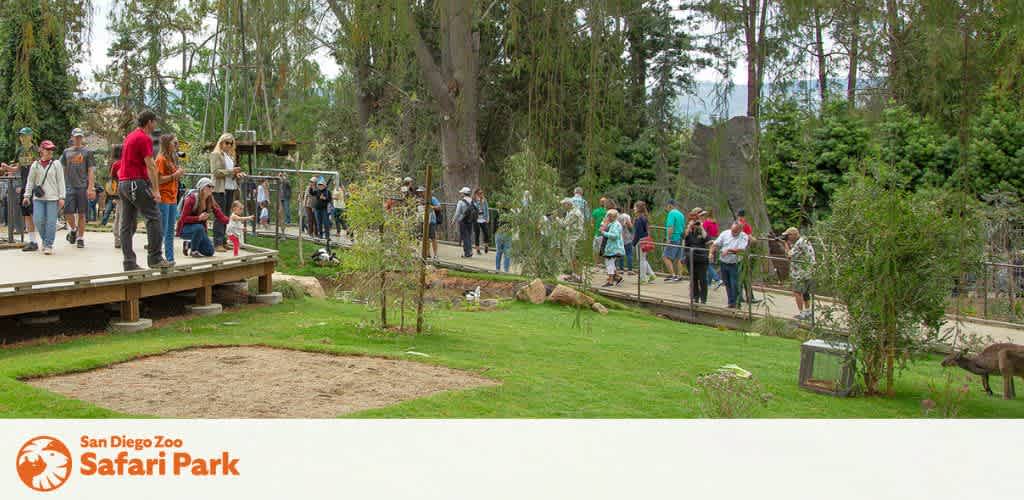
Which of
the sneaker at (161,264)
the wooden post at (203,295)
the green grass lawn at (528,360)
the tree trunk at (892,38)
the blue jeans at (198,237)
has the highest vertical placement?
the tree trunk at (892,38)

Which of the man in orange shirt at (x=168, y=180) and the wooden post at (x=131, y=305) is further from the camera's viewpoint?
the man in orange shirt at (x=168, y=180)

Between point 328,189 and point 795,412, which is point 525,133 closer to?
point 795,412

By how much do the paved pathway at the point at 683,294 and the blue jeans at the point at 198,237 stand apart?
16.0 ft

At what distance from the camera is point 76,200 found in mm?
12859

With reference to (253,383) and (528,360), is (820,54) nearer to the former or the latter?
(253,383)

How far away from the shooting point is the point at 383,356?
985 cm

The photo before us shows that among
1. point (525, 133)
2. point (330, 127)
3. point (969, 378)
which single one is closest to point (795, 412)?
point (969, 378)

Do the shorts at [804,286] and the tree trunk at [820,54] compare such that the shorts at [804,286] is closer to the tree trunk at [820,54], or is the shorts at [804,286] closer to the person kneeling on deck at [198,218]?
the tree trunk at [820,54]

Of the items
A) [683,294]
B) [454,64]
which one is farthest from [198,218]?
[683,294]

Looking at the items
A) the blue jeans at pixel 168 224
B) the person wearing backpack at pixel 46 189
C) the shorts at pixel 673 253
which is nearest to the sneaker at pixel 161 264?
the blue jeans at pixel 168 224

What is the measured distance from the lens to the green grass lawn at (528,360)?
788 cm

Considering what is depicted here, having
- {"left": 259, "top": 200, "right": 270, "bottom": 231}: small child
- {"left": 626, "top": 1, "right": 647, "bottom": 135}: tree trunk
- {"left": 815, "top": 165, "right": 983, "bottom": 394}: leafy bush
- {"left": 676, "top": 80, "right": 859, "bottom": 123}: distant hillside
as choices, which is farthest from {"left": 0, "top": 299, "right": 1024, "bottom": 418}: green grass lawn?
{"left": 259, "top": 200, "right": 270, "bottom": 231}: small child
